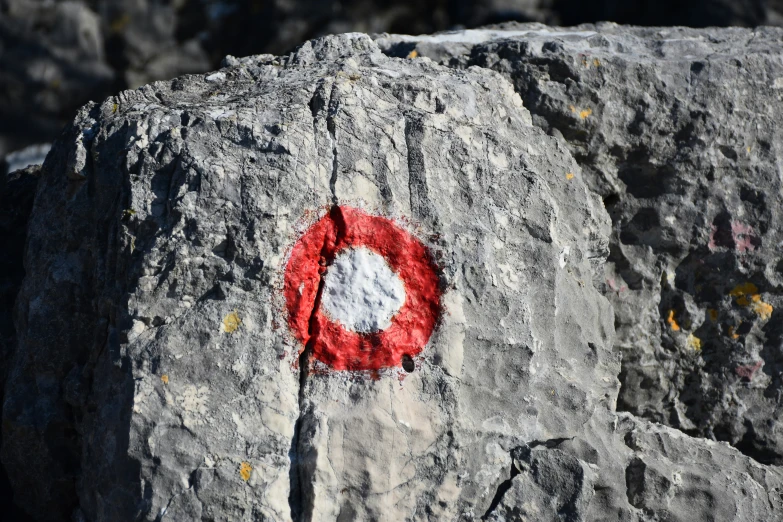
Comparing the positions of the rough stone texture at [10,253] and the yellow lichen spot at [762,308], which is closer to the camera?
the rough stone texture at [10,253]

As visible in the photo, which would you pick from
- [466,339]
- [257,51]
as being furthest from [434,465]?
[257,51]

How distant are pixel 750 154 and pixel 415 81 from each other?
102 centimetres

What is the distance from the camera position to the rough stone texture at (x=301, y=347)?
65.2 inches

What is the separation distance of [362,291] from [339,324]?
91mm

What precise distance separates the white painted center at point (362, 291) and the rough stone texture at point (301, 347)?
109 millimetres

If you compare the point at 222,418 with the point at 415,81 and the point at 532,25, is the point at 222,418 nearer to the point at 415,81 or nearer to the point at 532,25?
the point at 415,81

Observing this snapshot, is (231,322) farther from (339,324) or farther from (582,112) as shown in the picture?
(582,112)

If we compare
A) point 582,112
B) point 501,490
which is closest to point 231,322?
point 501,490

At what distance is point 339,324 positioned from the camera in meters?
1.78

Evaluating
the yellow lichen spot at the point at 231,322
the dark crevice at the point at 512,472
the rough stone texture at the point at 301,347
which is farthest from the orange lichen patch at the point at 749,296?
the yellow lichen spot at the point at 231,322

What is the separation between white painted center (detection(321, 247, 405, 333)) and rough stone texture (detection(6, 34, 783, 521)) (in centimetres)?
11

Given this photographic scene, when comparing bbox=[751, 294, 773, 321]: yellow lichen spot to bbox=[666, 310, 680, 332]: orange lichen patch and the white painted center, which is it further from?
the white painted center

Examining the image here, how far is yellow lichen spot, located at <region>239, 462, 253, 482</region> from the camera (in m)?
1.62

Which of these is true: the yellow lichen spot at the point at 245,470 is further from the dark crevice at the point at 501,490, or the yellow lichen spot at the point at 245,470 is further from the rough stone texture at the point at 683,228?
the rough stone texture at the point at 683,228
